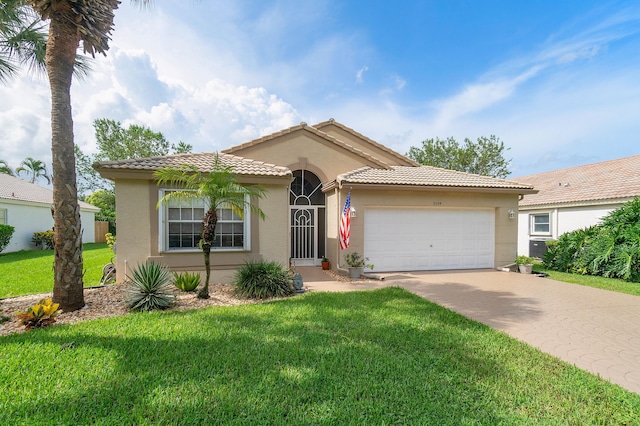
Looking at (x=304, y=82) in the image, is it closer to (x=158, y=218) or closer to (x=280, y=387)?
(x=158, y=218)

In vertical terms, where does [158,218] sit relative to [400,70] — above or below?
below

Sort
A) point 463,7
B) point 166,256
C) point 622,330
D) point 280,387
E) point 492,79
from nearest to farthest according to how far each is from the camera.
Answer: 1. point 280,387
2. point 622,330
3. point 166,256
4. point 463,7
5. point 492,79

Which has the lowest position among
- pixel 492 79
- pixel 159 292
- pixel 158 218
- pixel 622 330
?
pixel 622 330

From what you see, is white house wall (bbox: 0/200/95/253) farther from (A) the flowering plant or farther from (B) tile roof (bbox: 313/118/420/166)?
(A) the flowering plant

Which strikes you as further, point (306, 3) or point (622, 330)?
point (306, 3)

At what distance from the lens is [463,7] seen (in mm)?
11992

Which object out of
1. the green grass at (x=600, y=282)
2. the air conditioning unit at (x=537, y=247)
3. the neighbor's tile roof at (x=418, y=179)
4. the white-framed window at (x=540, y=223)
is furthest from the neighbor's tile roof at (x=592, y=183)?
the neighbor's tile roof at (x=418, y=179)

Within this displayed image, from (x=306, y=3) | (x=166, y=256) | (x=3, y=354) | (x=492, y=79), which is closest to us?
(x=3, y=354)

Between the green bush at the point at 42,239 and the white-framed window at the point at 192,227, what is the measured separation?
20.4 meters

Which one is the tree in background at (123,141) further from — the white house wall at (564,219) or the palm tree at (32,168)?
the white house wall at (564,219)

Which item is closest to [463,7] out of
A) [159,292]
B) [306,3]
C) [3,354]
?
[306,3]

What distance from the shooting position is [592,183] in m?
Result: 17.3

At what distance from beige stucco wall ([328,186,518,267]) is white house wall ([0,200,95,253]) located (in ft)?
79.6

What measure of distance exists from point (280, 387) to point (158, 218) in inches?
308
